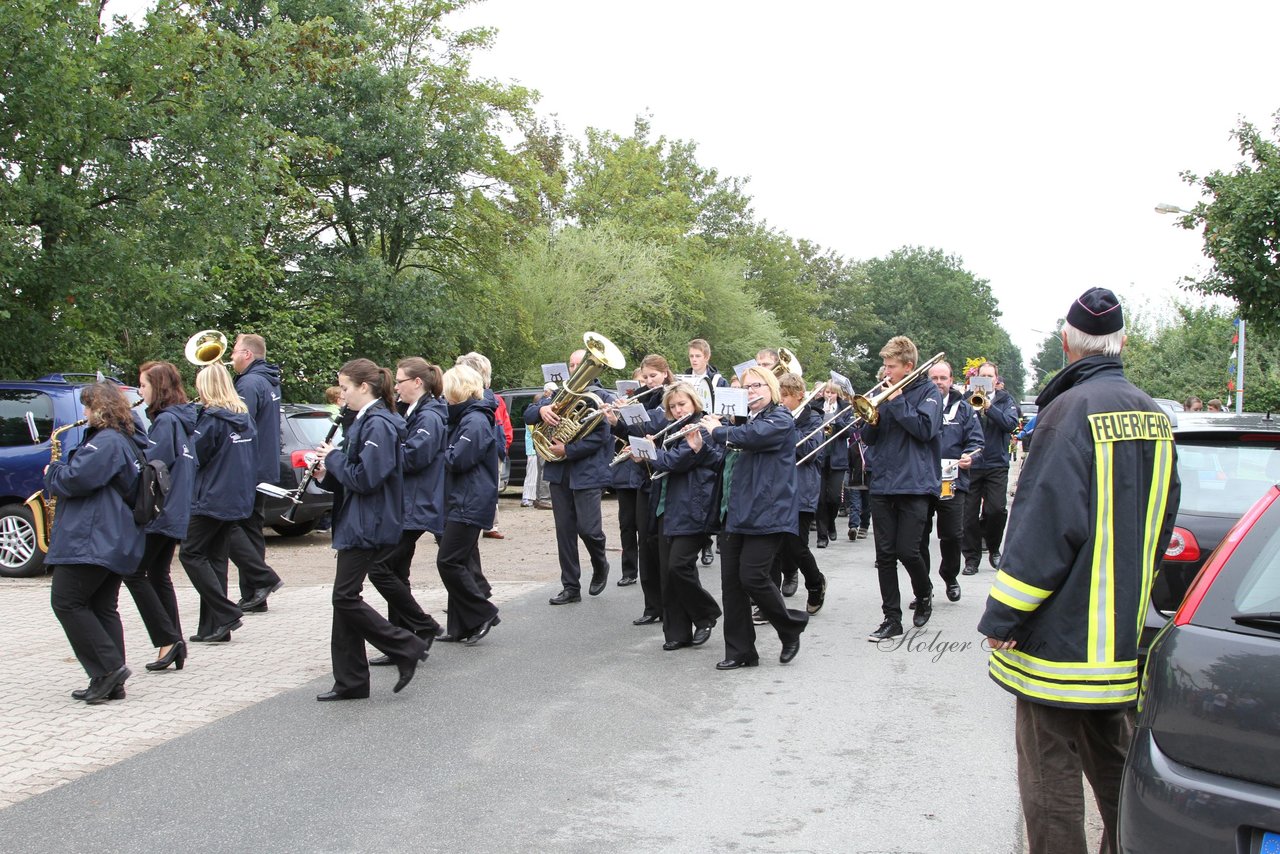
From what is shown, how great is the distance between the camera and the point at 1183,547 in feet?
18.3

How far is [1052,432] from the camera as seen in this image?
3451mm

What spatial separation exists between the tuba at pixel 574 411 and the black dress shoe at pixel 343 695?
10.8ft

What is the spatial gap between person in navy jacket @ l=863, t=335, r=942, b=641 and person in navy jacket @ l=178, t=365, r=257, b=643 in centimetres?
436

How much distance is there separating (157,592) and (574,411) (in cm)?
342

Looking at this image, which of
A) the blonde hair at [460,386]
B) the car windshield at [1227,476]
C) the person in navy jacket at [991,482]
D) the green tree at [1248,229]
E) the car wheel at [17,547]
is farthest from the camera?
the green tree at [1248,229]

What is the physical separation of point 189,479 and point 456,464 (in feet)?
5.32

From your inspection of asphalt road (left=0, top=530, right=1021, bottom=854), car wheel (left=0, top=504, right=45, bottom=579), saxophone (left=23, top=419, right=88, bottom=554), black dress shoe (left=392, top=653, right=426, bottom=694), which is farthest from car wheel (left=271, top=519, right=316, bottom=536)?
black dress shoe (left=392, top=653, right=426, bottom=694)

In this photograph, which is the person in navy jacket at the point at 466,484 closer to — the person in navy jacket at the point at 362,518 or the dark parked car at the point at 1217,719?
the person in navy jacket at the point at 362,518

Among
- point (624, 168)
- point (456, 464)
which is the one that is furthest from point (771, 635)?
point (624, 168)

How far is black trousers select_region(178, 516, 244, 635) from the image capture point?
781cm

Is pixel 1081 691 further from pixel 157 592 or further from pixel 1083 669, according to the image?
pixel 157 592

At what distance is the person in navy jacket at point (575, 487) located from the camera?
31.0ft

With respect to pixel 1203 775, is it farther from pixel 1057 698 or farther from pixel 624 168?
pixel 624 168

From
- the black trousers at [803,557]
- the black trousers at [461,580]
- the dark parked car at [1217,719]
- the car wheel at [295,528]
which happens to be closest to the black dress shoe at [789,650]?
the black trousers at [803,557]
